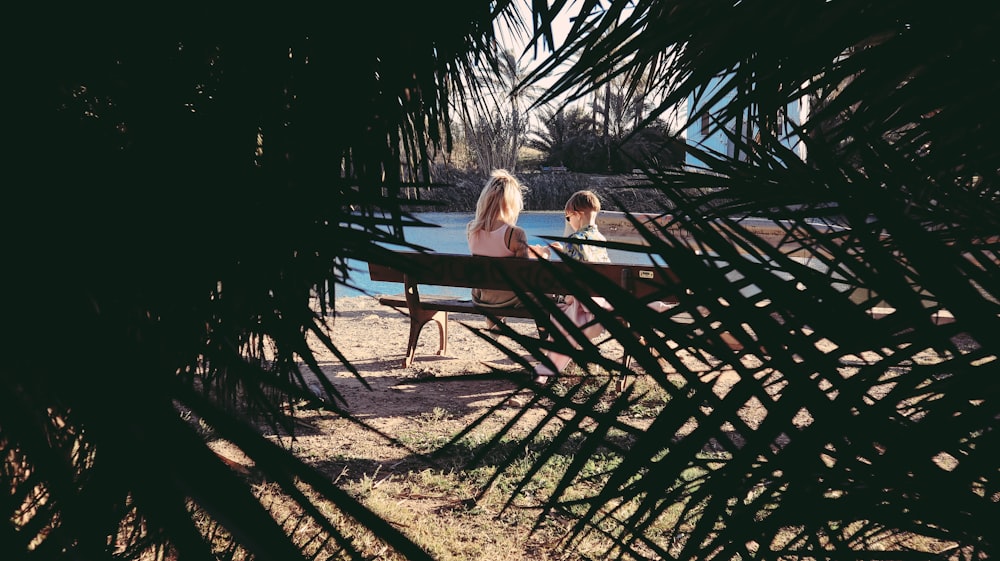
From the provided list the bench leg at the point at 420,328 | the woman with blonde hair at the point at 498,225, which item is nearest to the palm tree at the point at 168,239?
the woman with blonde hair at the point at 498,225

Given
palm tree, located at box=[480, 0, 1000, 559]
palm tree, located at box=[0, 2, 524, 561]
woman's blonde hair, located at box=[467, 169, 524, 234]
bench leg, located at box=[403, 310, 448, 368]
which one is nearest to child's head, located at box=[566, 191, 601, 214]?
woman's blonde hair, located at box=[467, 169, 524, 234]

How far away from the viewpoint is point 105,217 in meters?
0.29

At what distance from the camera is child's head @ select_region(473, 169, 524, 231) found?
406 centimetres

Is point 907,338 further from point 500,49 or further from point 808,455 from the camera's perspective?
point 500,49

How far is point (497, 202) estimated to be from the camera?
409 cm

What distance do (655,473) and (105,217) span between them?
0.88 ft

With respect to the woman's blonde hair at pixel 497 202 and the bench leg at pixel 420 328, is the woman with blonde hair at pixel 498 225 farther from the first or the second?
the bench leg at pixel 420 328

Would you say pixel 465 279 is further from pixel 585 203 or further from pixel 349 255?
pixel 349 255

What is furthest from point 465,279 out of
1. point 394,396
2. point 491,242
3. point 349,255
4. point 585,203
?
point 349,255

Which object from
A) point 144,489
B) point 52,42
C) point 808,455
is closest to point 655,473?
point 808,455

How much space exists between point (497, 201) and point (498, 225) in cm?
15

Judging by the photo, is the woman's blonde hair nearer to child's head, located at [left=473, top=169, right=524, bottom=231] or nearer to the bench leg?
child's head, located at [left=473, top=169, right=524, bottom=231]

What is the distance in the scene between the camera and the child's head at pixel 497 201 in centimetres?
406

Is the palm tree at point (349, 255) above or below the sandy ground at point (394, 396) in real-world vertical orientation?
above
